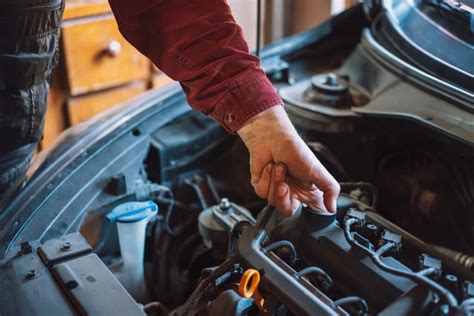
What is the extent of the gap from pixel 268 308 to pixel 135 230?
375mm

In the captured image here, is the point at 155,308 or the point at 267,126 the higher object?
the point at 267,126

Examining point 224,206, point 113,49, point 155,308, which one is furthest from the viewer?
point 113,49

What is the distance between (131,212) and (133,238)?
0.05 metres

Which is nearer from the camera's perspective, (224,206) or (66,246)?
(66,246)

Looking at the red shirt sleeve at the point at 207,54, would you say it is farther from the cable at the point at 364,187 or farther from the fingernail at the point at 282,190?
the cable at the point at 364,187

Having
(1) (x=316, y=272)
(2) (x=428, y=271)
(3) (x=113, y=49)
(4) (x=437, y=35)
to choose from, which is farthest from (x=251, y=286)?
(3) (x=113, y=49)

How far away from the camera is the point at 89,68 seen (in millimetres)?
2342

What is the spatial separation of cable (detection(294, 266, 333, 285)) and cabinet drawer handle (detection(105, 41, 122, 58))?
169 cm

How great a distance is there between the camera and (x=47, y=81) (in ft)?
3.83

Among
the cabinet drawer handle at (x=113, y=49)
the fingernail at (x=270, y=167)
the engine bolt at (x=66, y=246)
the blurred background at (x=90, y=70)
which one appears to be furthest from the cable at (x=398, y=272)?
the cabinet drawer handle at (x=113, y=49)

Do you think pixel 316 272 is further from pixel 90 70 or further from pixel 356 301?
pixel 90 70

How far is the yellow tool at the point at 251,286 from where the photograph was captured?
783 millimetres

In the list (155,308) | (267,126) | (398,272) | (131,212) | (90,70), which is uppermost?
(267,126)

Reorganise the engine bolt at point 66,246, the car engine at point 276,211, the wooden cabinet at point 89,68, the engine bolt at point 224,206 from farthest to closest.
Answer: the wooden cabinet at point 89,68
the engine bolt at point 224,206
the engine bolt at point 66,246
the car engine at point 276,211
